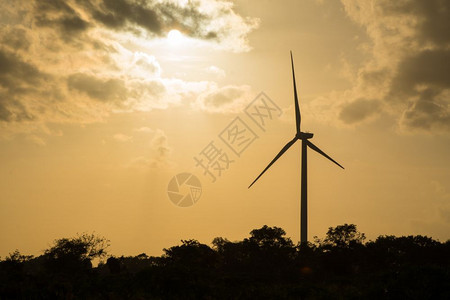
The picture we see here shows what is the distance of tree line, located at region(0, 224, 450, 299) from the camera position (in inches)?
2143

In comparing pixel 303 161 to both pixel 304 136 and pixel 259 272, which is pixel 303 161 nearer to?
pixel 304 136

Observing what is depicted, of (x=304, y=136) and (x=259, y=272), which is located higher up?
(x=304, y=136)

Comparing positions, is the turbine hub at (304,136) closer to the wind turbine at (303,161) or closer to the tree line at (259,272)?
the wind turbine at (303,161)

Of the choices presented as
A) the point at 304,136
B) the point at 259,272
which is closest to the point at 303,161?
the point at 304,136

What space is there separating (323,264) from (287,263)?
13.0 metres

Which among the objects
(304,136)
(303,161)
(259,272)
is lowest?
(259,272)

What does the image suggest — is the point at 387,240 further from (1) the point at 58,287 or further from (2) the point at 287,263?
(1) the point at 58,287

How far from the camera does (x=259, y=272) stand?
15612 cm

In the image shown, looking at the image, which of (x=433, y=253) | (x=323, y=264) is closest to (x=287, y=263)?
(x=323, y=264)

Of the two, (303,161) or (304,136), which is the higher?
(304,136)

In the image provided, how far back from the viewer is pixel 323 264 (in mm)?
152125

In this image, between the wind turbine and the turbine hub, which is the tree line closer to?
the wind turbine

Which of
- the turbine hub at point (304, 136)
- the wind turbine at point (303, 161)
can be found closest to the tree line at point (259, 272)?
the wind turbine at point (303, 161)

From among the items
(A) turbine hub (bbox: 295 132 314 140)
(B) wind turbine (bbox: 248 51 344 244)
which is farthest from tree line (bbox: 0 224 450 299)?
(A) turbine hub (bbox: 295 132 314 140)
